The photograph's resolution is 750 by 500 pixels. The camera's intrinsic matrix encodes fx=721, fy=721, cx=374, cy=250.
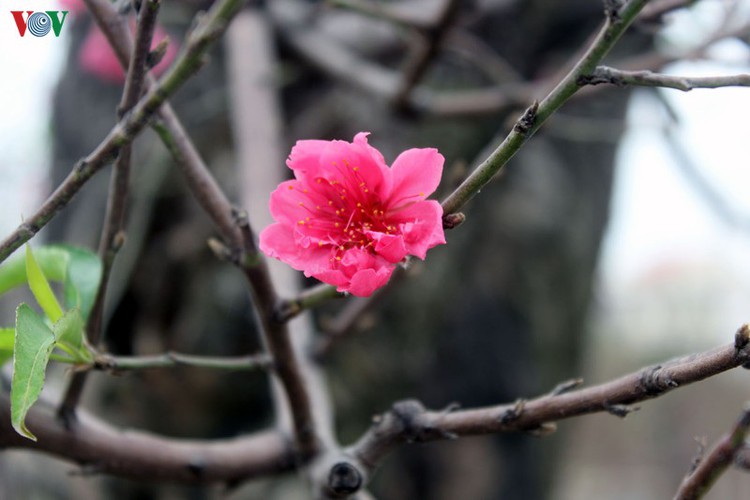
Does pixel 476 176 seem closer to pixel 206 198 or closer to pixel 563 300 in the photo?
pixel 206 198

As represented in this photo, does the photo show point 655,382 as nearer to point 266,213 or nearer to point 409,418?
point 409,418

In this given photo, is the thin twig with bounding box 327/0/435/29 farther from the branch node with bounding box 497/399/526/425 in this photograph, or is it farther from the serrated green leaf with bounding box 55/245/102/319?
the branch node with bounding box 497/399/526/425

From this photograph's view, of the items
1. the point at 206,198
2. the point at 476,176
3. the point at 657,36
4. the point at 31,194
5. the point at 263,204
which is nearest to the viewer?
Answer: the point at 476,176

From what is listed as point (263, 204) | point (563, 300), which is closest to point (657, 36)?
point (563, 300)

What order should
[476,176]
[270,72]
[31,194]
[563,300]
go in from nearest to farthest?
[476,176]
[270,72]
[563,300]
[31,194]

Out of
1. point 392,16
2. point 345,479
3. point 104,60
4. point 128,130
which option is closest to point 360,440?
point 345,479

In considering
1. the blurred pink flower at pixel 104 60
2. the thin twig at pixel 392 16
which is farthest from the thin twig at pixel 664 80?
the blurred pink flower at pixel 104 60

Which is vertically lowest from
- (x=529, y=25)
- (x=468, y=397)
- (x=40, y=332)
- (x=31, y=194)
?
(x=40, y=332)
